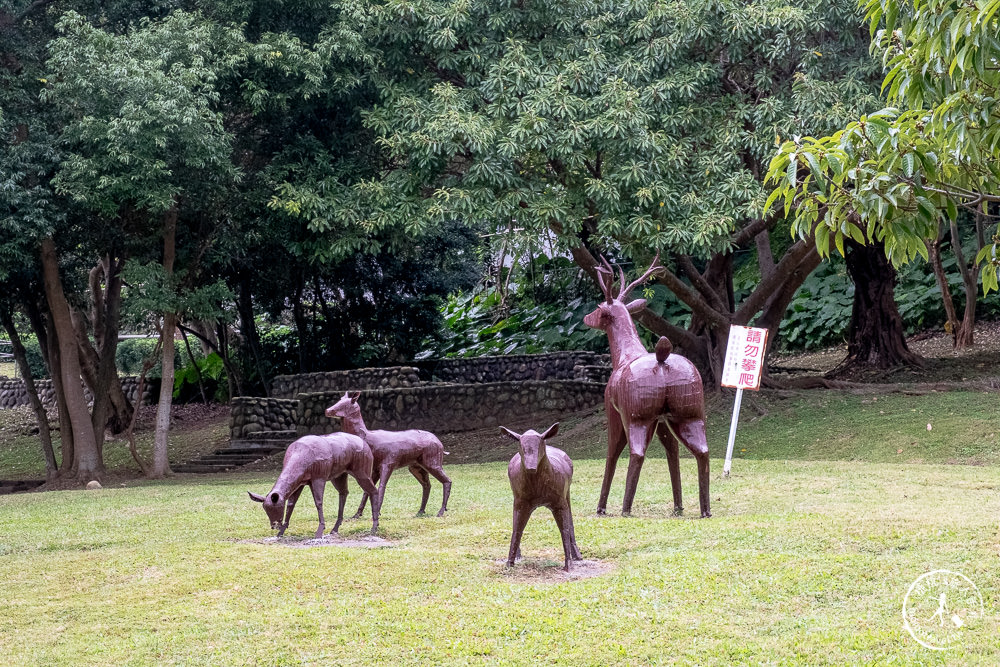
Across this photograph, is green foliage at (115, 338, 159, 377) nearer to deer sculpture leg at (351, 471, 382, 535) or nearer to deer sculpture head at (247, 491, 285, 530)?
deer sculpture leg at (351, 471, 382, 535)

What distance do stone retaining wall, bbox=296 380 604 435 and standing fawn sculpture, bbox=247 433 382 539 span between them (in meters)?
12.9

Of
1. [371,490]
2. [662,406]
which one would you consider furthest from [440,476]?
[662,406]

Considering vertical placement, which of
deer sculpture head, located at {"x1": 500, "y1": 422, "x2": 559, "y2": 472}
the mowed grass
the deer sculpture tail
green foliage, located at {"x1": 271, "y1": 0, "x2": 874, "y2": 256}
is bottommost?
the mowed grass

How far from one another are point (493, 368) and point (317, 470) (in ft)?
60.3

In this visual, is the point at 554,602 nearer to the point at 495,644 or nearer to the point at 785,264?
the point at 495,644

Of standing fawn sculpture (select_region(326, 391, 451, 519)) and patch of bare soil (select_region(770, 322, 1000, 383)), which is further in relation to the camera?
patch of bare soil (select_region(770, 322, 1000, 383))

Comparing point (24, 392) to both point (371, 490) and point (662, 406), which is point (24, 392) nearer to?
point (371, 490)

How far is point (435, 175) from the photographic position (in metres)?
17.4

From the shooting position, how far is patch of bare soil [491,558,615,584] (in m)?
7.84

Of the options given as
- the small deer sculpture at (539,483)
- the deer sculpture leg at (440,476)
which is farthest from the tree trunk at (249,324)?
the small deer sculpture at (539,483)

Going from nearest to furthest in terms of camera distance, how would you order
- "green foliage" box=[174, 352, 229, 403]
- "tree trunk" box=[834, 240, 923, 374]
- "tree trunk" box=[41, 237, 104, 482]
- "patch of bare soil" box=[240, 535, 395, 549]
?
"patch of bare soil" box=[240, 535, 395, 549], "tree trunk" box=[41, 237, 104, 482], "tree trunk" box=[834, 240, 923, 374], "green foliage" box=[174, 352, 229, 403]

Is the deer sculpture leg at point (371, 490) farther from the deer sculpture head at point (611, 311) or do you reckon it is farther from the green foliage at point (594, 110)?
the green foliage at point (594, 110)

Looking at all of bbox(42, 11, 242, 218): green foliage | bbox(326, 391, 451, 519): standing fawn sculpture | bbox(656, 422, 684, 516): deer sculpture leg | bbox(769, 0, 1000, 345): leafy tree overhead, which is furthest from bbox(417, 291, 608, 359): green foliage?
bbox(769, 0, 1000, 345): leafy tree overhead

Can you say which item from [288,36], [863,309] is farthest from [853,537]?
[863,309]
